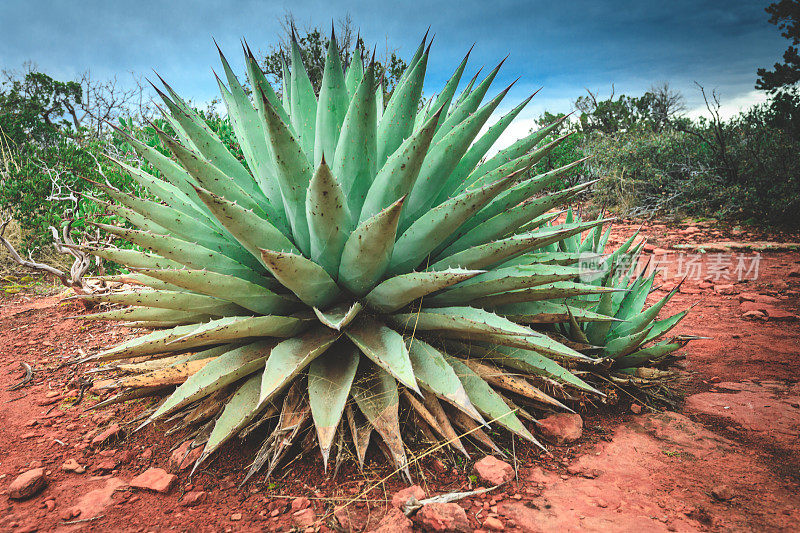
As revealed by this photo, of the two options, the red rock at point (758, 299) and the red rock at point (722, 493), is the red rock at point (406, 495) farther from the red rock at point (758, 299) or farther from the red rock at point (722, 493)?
the red rock at point (758, 299)

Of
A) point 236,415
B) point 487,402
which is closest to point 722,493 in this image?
point 487,402

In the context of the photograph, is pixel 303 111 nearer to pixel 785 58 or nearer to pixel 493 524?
pixel 493 524

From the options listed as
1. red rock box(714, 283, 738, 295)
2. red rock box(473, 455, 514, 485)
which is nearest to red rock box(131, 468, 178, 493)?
red rock box(473, 455, 514, 485)

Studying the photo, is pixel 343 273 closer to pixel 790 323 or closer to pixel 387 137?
pixel 387 137

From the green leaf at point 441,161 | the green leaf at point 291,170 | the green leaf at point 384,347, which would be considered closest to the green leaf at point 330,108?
the green leaf at point 291,170

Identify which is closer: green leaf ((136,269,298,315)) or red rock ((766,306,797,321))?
green leaf ((136,269,298,315))

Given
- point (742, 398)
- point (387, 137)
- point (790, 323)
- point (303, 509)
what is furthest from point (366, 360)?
point (790, 323)

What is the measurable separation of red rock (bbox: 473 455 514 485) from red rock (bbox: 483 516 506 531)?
0.20 meters

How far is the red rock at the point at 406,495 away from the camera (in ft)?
4.71

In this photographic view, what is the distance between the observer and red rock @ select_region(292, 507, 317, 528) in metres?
1.38

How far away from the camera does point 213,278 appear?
5.23 ft

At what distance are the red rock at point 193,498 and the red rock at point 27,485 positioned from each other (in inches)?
21.8

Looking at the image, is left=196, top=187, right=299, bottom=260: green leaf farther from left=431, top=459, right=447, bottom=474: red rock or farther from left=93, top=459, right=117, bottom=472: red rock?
left=93, top=459, right=117, bottom=472: red rock

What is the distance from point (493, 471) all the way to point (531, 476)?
15 centimetres
